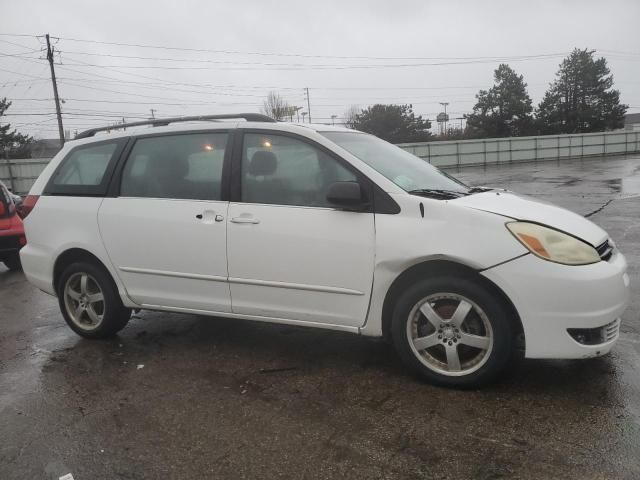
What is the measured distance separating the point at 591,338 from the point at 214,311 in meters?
2.45

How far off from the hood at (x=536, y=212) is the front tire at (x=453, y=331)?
18.4 inches

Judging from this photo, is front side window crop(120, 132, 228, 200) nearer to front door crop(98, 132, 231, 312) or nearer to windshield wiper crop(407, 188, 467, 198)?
front door crop(98, 132, 231, 312)

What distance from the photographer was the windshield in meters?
3.51

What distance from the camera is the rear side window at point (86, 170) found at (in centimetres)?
429

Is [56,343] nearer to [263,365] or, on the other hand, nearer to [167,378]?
[167,378]

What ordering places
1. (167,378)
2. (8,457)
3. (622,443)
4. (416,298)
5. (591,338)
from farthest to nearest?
(167,378)
(416,298)
(591,338)
(8,457)
(622,443)

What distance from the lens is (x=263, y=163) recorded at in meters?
3.68

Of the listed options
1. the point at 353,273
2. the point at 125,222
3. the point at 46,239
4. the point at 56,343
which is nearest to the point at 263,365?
the point at 353,273

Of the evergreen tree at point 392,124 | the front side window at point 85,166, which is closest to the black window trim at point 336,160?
the front side window at point 85,166

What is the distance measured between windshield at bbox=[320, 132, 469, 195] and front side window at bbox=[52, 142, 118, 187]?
1.91m

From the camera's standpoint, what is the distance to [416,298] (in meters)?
3.15

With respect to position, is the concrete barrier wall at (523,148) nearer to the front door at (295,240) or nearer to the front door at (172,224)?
the front door at (172,224)

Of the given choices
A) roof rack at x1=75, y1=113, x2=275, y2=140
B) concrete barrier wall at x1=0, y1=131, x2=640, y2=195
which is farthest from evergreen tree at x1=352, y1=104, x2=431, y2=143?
roof rack at x1=75, y1=113, x2=275, y2=140

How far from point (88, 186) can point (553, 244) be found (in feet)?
11.5
